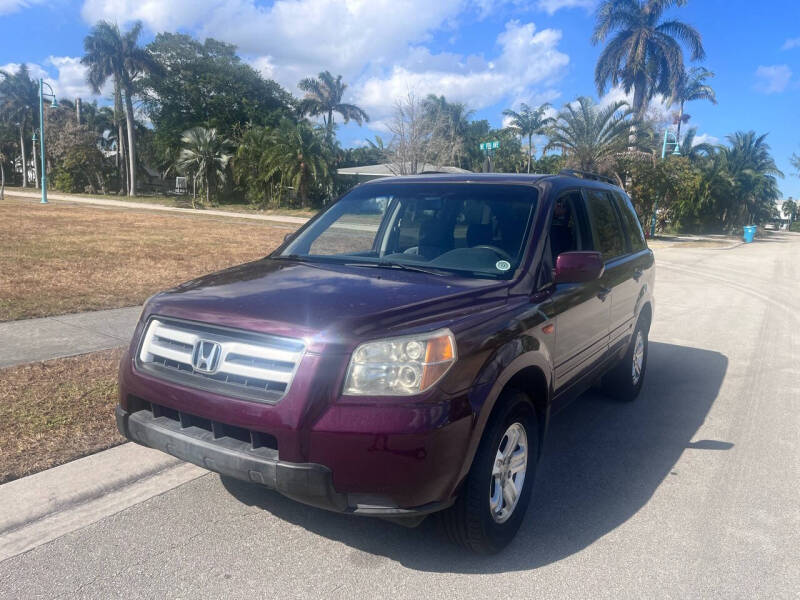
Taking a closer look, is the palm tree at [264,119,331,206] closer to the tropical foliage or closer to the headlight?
the tropical foliage

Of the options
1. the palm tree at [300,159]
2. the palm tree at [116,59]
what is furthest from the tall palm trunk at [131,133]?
the palm tree at [300,159]

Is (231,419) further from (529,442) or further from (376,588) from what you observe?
(529,442)

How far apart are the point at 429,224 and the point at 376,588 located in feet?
7.37

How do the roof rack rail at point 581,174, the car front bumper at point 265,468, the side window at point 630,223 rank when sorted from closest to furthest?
the car front bumper at point 265,468, the roof rack rail at point 581,174, the side window at point 630,223

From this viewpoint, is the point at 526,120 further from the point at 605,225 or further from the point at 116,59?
the point at 605,225

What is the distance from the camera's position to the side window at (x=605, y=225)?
4.60 meters

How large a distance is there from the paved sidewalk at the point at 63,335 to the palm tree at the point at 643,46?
38.2m

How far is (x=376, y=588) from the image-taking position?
9.29 ft

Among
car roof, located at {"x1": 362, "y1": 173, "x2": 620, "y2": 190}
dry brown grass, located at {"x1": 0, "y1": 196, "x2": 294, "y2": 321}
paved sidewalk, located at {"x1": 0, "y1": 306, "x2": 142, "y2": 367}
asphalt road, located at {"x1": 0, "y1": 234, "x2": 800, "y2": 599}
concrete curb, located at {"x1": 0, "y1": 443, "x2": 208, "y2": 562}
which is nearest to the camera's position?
asphalt road, located at {"x1": 0, "y1": 234, "x2": 800, "y2": 599}

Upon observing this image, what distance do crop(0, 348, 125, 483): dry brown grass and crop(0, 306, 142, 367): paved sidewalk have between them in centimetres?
36

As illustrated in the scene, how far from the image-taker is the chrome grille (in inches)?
104

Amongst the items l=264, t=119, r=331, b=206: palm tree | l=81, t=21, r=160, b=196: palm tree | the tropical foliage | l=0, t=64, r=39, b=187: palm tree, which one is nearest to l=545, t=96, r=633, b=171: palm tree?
the tropical foliage

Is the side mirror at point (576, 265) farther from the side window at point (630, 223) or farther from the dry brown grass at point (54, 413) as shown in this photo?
the dry brown grass at point (54, 413)

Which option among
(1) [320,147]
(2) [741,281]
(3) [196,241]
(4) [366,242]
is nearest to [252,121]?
(1) [320,147]
